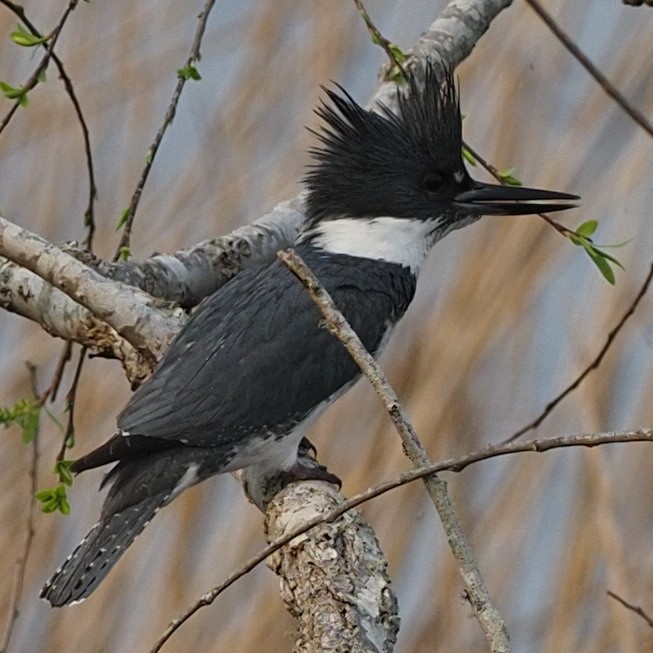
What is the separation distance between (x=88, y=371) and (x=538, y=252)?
1.04 metres

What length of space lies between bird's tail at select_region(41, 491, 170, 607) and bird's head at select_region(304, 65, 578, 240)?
0.72 m

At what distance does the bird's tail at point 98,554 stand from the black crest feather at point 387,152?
727 millimetres

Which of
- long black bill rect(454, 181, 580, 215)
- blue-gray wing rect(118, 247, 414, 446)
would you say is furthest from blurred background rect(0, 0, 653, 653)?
blue-gray wing rect(118, 247, 414, 446)

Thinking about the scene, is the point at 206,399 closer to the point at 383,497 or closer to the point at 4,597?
the point at 383,497

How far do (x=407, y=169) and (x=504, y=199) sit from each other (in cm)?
18

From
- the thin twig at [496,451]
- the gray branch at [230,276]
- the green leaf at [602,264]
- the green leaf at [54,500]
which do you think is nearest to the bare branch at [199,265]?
the gray branch at [230,276]

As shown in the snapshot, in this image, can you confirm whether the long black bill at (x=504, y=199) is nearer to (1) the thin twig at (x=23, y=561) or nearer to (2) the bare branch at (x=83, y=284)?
(2) the bare branch at (x=83, y=284)

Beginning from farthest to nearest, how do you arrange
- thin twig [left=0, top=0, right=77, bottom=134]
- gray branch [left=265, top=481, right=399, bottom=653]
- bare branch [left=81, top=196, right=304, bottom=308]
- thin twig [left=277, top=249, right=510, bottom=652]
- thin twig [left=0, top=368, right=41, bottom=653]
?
bare branch [left=81, top=196, right=304, bottom=308] < thin twig [left=0, top=368, right=41, bottom=653] < thin twig [left=0, top=0, right=77, bottom=134] < gray branch [left=265, top=481, right=399, bottom=653] < thin twig [left=277, top=249, right=510, bottom=652]

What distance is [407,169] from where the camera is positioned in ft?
7.57

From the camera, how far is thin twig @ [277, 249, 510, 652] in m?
1.06

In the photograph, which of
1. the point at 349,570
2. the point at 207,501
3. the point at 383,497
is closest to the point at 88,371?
the point at 207,501

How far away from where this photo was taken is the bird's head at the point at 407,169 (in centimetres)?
226

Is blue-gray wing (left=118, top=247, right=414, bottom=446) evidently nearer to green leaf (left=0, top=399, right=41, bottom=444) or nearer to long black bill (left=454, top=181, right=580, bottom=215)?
green leaf (left=0, top=399, right=41, bottom=444)

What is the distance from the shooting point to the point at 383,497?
270cm
